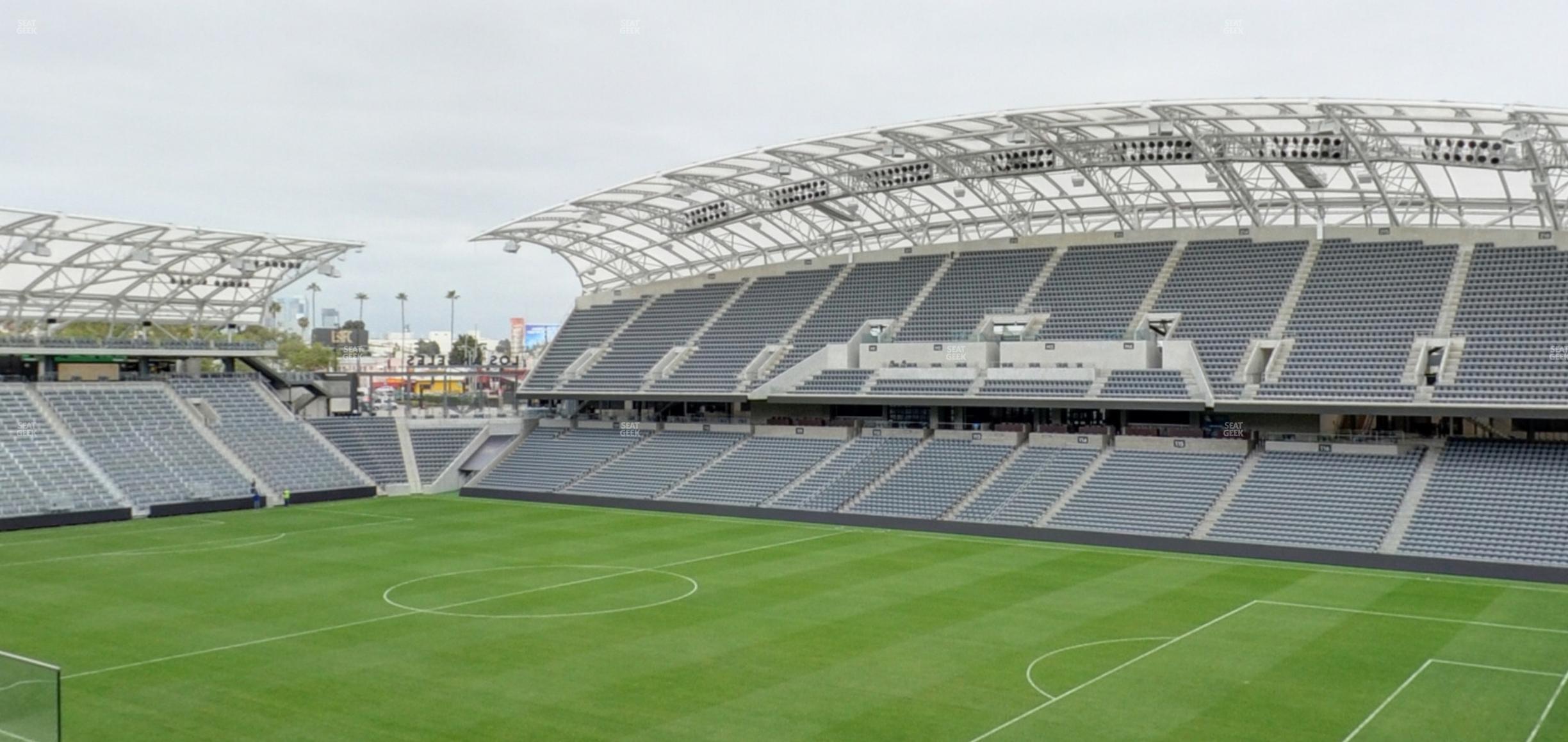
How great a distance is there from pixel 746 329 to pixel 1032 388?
15605 mm

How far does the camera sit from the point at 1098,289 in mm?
47656

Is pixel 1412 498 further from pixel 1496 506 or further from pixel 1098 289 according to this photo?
pixel 1098 289

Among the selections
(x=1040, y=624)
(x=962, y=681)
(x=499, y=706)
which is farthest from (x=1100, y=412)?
(x=499, y=706)

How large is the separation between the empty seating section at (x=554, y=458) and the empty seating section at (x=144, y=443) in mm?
10484

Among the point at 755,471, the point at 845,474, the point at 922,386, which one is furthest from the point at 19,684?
the point at 922,386

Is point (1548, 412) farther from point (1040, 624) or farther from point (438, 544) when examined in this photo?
point (438, 544)

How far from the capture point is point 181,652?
23109 millimetres

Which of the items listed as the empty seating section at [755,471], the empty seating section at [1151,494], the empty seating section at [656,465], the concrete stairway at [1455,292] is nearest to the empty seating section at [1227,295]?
the empty seating section at [1151,494]

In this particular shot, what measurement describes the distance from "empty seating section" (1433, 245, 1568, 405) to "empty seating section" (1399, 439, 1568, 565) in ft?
6.40

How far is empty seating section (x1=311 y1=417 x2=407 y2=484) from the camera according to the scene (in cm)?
5362

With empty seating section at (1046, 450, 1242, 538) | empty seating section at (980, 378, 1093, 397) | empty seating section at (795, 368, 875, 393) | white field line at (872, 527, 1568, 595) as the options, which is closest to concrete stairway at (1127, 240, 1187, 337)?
empty seating section at (980, 378, 1093, 397)

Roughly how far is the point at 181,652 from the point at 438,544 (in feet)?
47.9

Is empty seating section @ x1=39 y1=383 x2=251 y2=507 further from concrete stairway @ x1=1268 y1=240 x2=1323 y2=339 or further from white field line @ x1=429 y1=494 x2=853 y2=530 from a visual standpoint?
concrete stairway @ x1=1268 y1=240 x2=1323 y2=339

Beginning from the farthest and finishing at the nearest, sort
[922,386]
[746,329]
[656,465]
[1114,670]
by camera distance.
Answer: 1. [746,329]
2. [656,465]
3. [922,386]
4. [1114,670]
